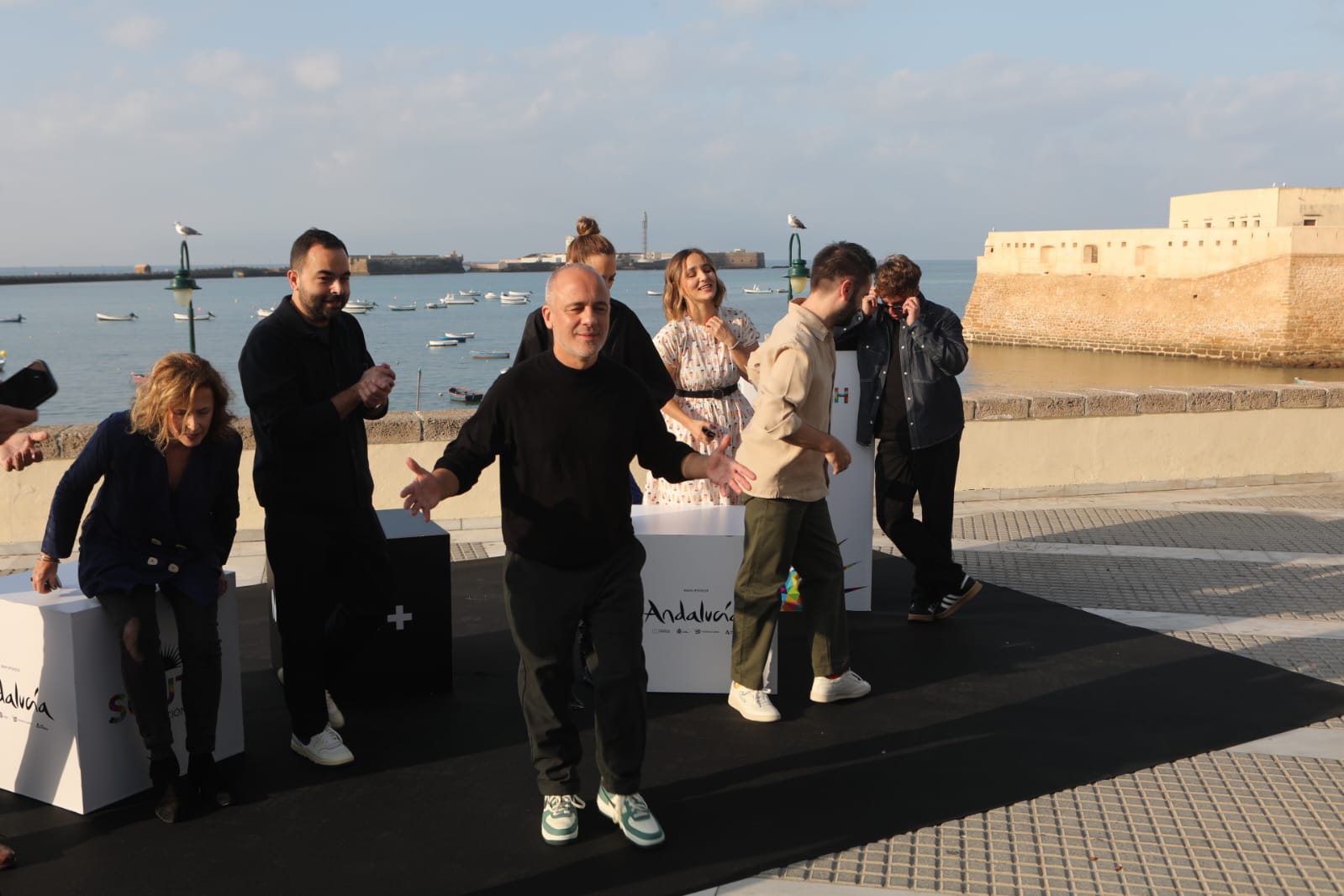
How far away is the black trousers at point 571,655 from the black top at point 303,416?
0.89 metres

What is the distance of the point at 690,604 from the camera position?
17.4ft

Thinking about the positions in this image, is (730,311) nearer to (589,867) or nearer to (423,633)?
(423,633)

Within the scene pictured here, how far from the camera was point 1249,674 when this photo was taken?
5.50m

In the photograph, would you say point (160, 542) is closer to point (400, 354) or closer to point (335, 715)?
point (335, 715)

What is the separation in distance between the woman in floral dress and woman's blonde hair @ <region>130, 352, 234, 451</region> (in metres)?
2.35

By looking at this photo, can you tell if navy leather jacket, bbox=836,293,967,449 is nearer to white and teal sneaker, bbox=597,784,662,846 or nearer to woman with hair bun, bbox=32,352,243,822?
white and teal sneaker, bbox=597,784,662,846

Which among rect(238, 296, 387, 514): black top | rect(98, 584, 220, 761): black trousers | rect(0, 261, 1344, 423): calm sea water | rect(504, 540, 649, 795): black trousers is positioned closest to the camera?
rect(504, 540, 649, 795): black trousers

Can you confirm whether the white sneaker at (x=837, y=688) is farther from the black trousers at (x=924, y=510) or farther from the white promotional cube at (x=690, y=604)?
the black trousers at (x=924, y=510)

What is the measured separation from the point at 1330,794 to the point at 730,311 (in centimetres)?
334

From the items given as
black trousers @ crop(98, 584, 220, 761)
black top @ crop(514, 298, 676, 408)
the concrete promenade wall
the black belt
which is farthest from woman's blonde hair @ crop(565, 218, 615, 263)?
the concrete promenade wall

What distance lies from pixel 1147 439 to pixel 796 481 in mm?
6318

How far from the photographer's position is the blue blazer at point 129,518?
3979 mm

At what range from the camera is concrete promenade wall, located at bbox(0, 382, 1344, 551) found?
9789 millimetres

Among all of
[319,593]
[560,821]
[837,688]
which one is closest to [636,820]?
[560,821]
